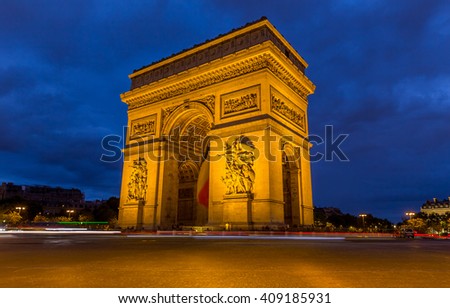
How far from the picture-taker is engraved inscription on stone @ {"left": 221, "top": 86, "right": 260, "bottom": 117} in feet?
63.5

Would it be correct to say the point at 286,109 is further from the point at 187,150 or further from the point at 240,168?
the point at 187,150

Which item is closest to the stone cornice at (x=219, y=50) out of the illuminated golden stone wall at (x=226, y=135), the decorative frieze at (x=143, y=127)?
the illuminated golden stone wall at (x=226, y=135)

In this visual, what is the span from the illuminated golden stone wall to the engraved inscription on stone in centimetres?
7

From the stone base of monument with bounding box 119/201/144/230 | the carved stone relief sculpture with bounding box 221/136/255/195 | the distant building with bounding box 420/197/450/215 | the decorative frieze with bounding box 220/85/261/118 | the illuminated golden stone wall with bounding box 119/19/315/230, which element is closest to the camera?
the carved stone relief sculpture with bounding box 221/136/255/195

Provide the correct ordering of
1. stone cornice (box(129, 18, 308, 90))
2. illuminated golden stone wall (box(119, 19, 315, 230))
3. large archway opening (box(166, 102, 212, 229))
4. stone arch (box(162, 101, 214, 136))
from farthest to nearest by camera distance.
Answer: large archway opening (box(166, 102, 212, 229)) → stone arch (box(162, 101, 214, 136)) → stone cornice (box(129, 18, 308, 90)) → illuminated golden stone wall (box(119, 19, 315, 230))

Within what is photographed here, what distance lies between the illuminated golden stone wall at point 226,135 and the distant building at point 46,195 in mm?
85768

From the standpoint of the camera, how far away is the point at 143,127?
25.2 meters

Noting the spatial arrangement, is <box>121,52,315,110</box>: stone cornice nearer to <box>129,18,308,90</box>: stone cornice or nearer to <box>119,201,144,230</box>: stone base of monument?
<box>129,18,308,90</box>: stone cornice

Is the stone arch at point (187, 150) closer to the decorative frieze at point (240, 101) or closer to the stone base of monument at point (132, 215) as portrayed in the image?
the decorative frieze at point (240, 101)

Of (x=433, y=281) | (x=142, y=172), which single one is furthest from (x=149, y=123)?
(x=433, y=281)

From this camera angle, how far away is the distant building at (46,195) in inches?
3885

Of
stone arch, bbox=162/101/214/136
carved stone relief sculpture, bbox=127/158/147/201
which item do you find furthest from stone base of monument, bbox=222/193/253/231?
carved stone relief sculpture, bbox=127/158/147/201

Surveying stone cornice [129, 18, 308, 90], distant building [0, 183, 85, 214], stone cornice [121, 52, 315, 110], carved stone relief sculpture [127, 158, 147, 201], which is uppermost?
stone cornice [129, 18, 308, 90]
